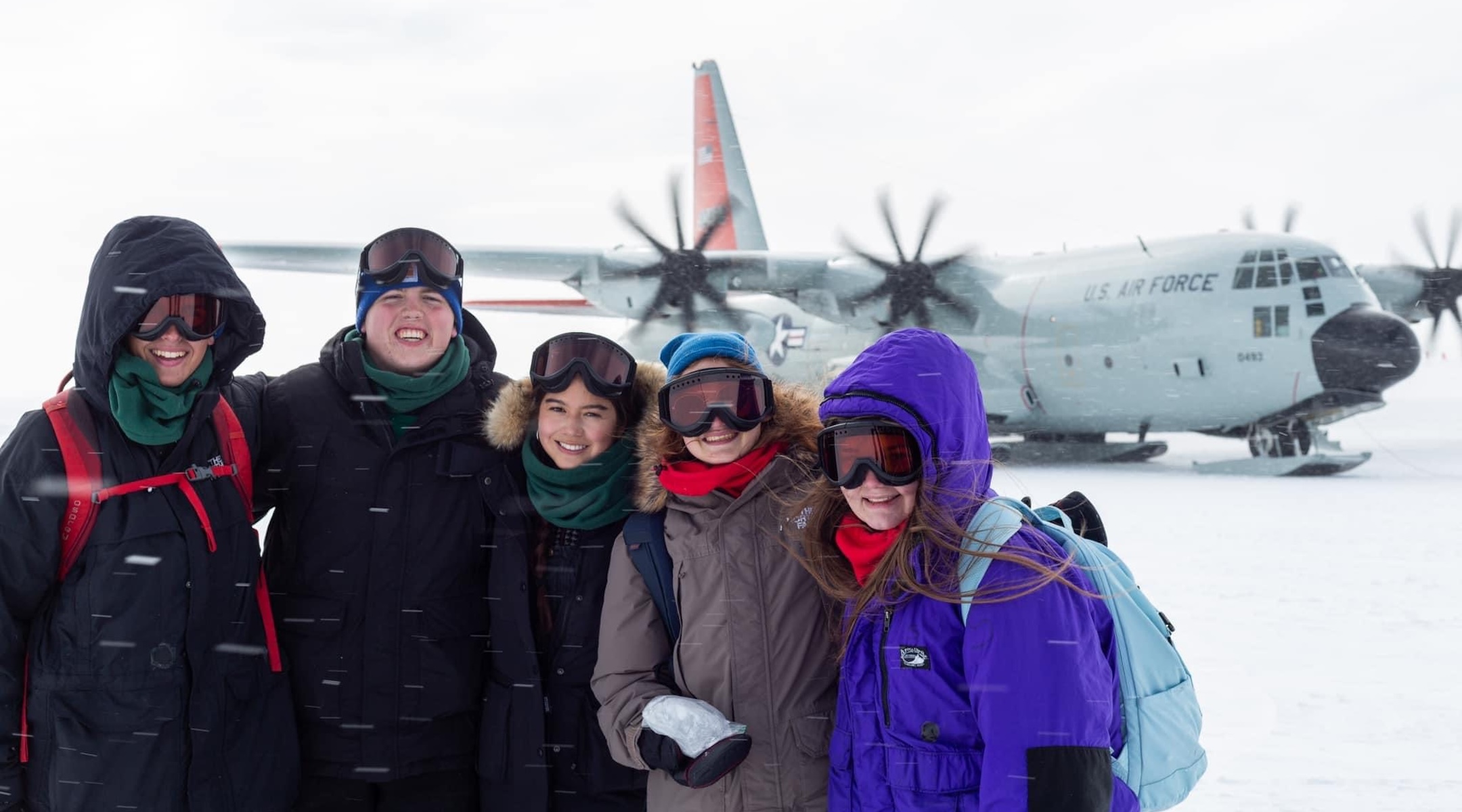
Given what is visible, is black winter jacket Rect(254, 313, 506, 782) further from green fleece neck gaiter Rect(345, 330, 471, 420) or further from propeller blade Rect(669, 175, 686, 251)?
propeller blade Rect(669, 175, 686, 251)

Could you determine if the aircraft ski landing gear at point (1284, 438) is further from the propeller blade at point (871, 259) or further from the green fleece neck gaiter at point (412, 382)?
the green fleece neck gaiter at point (412, 382)

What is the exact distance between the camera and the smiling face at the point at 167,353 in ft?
7.07

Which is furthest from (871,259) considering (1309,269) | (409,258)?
(409,258)

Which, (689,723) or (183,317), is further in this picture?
(183,317)

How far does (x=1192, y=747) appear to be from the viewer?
171 centimetres

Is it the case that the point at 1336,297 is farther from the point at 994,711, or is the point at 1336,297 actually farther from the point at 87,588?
the point at 87,588

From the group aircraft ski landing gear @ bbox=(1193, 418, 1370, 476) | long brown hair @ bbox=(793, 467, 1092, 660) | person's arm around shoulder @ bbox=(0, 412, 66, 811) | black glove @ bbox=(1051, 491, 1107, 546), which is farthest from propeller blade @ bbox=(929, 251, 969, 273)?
person's arm around shoulder @ bbox=(0, 412, 66, 811)

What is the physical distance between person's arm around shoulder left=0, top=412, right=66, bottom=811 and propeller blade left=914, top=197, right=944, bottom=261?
11.6m

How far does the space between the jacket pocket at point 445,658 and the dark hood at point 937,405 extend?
1.11 meters

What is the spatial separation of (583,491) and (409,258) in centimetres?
78

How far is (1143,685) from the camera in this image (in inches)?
66.2

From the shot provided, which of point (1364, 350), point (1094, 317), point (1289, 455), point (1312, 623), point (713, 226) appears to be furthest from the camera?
point (713, 226)

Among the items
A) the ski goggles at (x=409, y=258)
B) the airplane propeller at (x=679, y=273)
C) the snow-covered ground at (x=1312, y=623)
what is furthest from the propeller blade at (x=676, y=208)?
the ski goggles at (x=409, y=258)

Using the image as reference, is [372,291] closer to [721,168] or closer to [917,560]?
[917,560]
